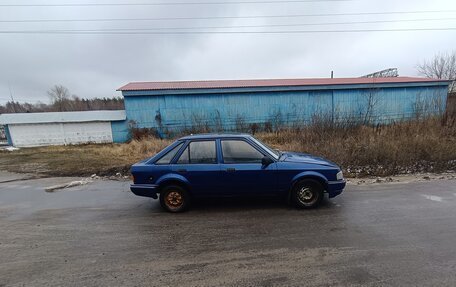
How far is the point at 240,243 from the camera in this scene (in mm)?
3906

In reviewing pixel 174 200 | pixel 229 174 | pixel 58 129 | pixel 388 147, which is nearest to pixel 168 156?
pixel 174 200

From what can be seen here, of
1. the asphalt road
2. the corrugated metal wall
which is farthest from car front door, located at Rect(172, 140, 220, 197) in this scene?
the corrugated metal wall

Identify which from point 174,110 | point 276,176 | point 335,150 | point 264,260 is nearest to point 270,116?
point 174,110

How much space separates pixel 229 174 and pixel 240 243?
157cm

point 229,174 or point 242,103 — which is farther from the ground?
point 242,103

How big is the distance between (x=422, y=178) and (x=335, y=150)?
2.78 metres

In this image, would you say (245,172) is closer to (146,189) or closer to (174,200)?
(174,200)

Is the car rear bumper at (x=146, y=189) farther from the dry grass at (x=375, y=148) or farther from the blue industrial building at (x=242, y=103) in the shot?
the blue industrial building at (x=242, y=103)

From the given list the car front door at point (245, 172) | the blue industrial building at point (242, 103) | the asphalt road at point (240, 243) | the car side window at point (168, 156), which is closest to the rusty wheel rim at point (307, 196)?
the asphalt road at point (240, 243)

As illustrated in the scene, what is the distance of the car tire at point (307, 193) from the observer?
521 centimetres

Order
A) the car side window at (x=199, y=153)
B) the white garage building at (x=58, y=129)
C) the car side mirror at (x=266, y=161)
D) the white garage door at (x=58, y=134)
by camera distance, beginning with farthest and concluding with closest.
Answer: the white garage door at (x=58, y=134)
the white garage building at (x=58, y=129)
the car side window at (x=199, y=153)
the car side mirror at (x=266, y=161)

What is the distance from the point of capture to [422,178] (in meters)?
7.28

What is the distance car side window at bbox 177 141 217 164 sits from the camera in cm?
533

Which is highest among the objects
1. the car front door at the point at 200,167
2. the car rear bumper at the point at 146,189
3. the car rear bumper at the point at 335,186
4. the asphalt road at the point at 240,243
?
the car front door at the point at 200,167
